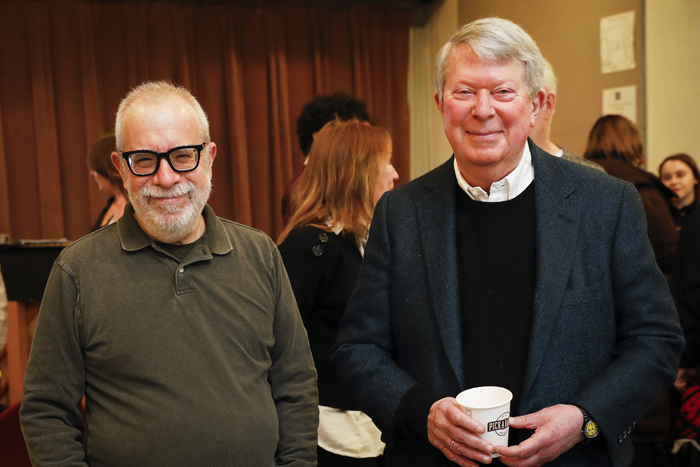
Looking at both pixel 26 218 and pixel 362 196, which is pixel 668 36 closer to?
pixel 362 196

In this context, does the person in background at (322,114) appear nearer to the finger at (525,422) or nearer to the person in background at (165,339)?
the person in background at (165,339)

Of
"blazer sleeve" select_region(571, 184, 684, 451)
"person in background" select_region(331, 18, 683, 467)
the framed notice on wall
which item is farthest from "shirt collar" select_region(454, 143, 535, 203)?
the framed notice on wall

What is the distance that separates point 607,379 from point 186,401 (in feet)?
3.01

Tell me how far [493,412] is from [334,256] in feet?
3.56

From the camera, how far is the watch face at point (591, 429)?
1.33 m

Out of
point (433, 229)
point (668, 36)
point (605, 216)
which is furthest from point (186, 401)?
point (668, 36)

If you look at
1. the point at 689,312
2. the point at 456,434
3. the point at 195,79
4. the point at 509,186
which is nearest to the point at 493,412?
the point at 456,434

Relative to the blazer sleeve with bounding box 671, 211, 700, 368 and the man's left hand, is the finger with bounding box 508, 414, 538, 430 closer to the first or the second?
the man's left hand

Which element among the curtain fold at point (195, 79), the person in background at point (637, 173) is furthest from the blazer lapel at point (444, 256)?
the curtain fold at point (195, 79)

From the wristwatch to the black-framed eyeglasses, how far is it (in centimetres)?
105

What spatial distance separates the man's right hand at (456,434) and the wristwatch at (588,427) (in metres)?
0.22

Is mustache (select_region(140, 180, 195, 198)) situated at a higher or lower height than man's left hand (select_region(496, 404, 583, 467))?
higher

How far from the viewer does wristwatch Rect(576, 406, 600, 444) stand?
1332 millimetres

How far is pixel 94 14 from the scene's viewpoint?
213 inches
